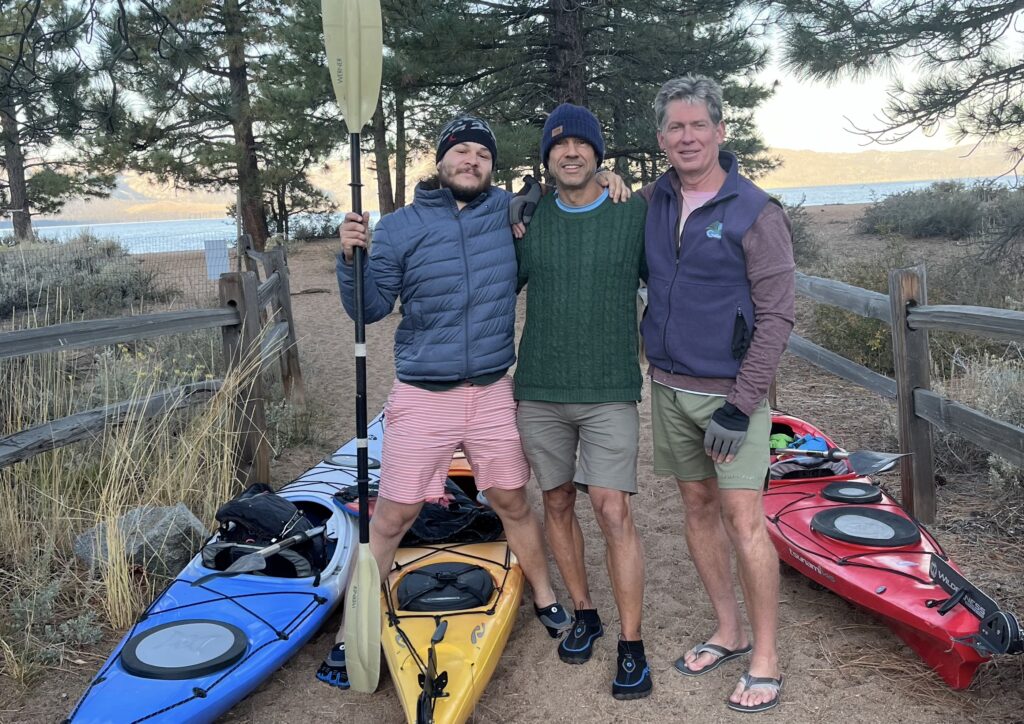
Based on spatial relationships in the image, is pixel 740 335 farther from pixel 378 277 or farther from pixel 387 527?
pixel 387 527

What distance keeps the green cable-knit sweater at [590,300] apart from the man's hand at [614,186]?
0.03 m

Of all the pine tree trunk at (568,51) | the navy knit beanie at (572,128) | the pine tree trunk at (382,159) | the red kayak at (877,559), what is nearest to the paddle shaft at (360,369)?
the navy knit beanie at (572,128)

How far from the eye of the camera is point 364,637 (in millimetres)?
2865

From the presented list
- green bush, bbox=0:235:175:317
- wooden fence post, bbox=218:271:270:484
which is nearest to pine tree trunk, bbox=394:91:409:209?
green bush, bbox=0:235:175:317

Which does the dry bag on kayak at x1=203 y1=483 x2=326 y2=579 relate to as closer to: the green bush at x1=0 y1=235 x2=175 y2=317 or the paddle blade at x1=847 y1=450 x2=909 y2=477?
the paddle blade at x1=847 y1=450 x2=909 y2=477

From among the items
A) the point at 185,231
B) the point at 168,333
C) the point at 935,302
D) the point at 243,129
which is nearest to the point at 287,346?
the point at 168,333

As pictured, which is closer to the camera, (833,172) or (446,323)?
(446,323)

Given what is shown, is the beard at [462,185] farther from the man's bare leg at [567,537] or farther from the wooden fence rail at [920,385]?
the wooden fence rail at [920,385]

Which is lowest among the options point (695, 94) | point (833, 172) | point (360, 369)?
point (360, 369)

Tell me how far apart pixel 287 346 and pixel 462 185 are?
4.38 m

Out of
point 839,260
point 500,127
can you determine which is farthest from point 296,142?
point 839,260

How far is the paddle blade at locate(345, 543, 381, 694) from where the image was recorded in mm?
2857

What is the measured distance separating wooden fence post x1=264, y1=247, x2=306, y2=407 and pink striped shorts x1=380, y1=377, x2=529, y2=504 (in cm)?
385

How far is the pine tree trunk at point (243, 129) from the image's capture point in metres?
16.3
